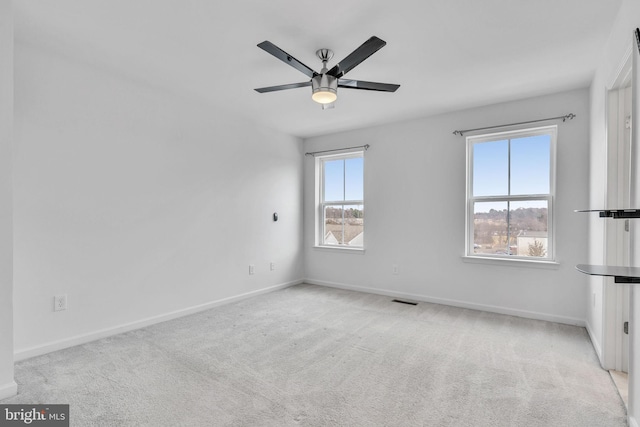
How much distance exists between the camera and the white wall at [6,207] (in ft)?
6.51

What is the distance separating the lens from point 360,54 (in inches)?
82.7

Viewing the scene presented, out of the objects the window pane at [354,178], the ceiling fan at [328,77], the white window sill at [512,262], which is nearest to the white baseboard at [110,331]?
A: the window pane at [354,178]

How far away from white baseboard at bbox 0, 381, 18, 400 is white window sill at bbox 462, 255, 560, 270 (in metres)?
4.17

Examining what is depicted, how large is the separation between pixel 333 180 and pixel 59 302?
3.74m

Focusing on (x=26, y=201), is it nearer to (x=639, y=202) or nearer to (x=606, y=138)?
(x=639, y=202)

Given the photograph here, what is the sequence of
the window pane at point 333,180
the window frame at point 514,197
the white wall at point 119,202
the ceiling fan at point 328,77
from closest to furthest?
the ceiling fan at point 328,77 → the white wall at point 119,202 → the window frame at point 514,197 → the window pane at point 333,180

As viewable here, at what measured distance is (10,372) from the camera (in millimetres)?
2018

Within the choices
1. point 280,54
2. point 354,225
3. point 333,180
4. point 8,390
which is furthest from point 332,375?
point 333,180

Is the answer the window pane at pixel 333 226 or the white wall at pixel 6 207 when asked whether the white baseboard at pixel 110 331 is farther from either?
the window pane at pixel 333 226

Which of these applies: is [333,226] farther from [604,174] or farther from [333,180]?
[604,174]

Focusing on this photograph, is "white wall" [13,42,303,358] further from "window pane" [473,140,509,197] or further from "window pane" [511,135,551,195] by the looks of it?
"window pane" [511,135,551,195]

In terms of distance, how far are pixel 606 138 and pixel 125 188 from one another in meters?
4.12

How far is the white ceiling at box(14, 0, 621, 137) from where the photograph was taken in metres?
2.07

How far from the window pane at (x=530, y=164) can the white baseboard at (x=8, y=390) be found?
4649mm
